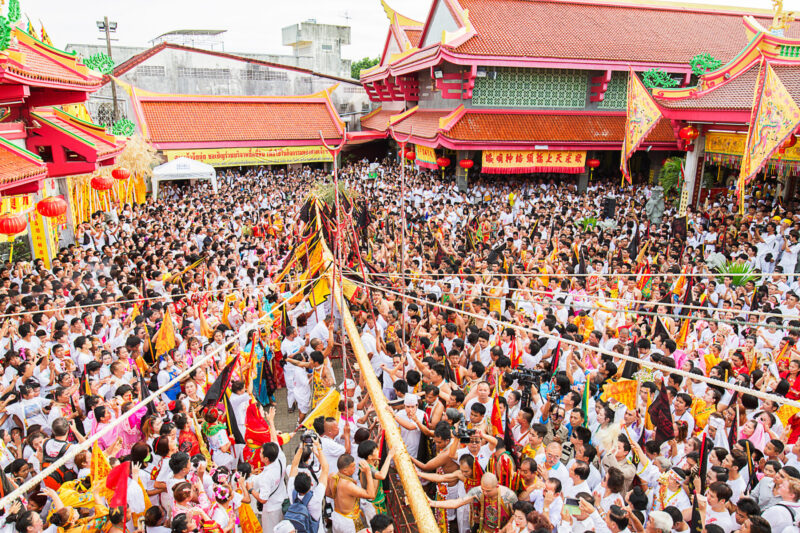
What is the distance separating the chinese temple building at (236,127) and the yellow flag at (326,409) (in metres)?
20.8

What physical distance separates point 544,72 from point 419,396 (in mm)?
17467

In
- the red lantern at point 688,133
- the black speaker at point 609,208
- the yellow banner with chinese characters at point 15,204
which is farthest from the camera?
the black speaker at point 609,208

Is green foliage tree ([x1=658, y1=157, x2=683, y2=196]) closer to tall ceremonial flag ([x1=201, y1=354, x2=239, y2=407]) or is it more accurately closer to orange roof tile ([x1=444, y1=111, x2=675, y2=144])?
orange roof tile ([x1=444, y1=111, x2=675, y2=144])

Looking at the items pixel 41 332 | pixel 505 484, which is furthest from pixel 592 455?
pixel 41 332

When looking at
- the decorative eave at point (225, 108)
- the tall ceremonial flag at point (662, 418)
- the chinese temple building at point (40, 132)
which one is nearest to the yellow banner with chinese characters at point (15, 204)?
the chinese temple building at point (40, 132)

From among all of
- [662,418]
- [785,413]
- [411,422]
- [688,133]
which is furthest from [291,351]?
[688,133]

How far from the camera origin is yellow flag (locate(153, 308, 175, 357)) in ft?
21.9

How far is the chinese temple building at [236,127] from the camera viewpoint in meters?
24.6

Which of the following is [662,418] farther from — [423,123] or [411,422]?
[423,123]

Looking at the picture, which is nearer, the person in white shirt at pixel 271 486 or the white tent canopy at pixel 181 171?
the person in white shirt at pixel 271 486

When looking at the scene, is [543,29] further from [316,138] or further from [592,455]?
[592,455]

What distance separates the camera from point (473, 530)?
450 centimetres

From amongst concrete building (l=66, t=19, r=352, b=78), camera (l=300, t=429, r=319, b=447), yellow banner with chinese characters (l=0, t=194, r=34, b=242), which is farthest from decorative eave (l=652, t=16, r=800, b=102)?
concrete building (l=66, t=19, r=352, b=78)

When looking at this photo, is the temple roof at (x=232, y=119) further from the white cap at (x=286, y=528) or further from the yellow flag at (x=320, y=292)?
the white cap at (x=286, y=528)
